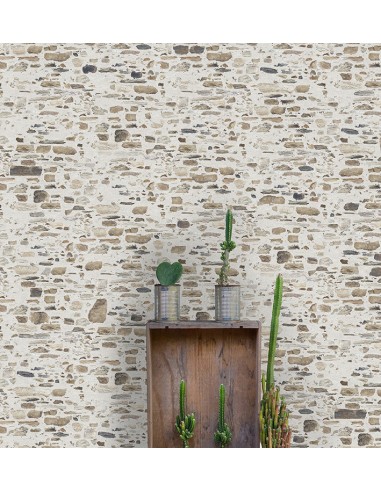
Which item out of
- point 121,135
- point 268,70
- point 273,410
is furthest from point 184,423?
point 268,70

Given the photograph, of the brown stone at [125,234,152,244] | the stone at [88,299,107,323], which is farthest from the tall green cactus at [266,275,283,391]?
the stone at [88,299,107,323]

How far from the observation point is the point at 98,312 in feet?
19.5

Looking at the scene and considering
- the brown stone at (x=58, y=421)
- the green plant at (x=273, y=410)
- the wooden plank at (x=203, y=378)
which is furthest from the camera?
the brown stone at (x=58, y=421)

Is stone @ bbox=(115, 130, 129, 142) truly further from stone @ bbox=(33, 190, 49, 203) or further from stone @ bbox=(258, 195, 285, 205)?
stone @ bbox=(258, 195, 285, 205)

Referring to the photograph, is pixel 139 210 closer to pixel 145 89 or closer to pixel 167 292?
pixel 167 292

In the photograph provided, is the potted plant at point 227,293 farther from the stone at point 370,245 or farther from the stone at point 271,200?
the stone at point 370,245

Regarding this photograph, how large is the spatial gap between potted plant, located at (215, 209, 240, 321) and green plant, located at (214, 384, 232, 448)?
485 mm

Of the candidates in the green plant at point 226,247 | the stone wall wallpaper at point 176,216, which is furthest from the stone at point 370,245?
the green plant at point 226,247

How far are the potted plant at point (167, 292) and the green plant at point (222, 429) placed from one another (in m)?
0.61

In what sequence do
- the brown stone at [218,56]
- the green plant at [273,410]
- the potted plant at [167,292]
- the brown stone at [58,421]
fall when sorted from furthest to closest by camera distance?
the brown stone at [218,56], the brown stone at [58,421], the potted plant at [167,292], the green plant at [273,410]

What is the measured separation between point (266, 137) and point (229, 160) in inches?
12.5

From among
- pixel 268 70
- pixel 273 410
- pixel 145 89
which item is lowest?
pixel 273 410

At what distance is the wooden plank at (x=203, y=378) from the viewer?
18.7ft

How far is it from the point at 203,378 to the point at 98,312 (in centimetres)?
90
